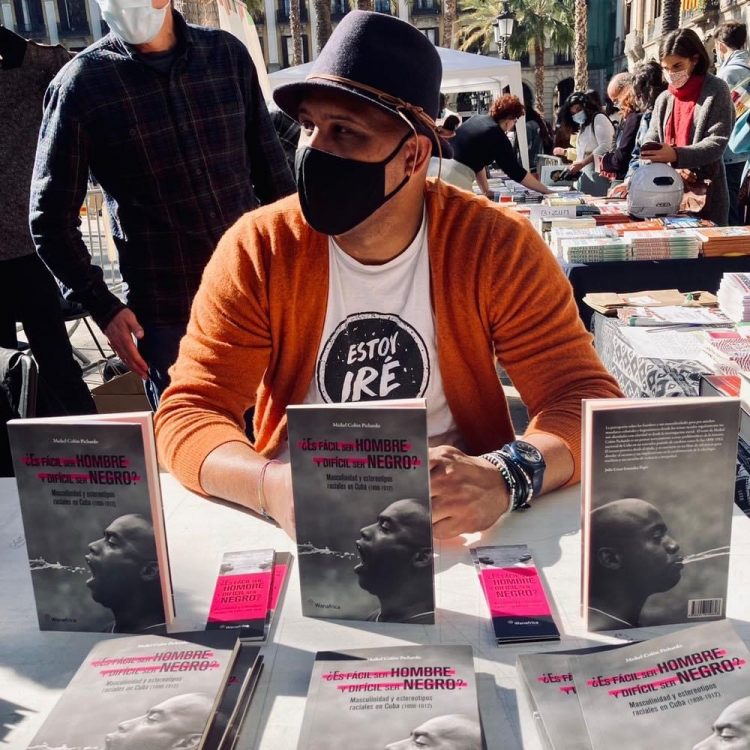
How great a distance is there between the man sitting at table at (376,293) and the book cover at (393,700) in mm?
609

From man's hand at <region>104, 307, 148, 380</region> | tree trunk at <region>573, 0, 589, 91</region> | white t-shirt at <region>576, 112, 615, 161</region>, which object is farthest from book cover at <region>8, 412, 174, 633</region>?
tree trunk at <region>573, 0, 589, 91</region>

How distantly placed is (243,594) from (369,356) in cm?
63

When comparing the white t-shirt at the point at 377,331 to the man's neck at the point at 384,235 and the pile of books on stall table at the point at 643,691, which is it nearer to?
the man's neck at the point at 384,235

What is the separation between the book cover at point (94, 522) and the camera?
941 millimetres

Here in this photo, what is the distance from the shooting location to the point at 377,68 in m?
1.40

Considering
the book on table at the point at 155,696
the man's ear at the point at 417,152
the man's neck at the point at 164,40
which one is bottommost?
the book on table at the point at 155,696

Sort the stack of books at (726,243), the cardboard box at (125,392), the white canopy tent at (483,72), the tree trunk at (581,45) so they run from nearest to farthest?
the stack of books at (726,243), the cardboard box at (125,392), the white canopy tent at (483,72), the tree trunk at (581,45)

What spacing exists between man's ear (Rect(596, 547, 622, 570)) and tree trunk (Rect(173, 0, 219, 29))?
4611 mm

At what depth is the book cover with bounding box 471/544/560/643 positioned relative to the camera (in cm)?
95

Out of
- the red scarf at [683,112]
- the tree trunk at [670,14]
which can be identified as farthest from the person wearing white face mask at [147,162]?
the tree trunk at [670,14]

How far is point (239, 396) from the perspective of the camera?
1.53 metres

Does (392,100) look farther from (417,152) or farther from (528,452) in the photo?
(528,452)

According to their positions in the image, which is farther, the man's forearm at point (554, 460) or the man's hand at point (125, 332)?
the man's hand at point (125, 332)

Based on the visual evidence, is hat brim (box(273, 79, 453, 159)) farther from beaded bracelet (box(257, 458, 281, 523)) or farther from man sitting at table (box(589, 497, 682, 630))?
man sitting at table (box(589, 497, 682, 630))
